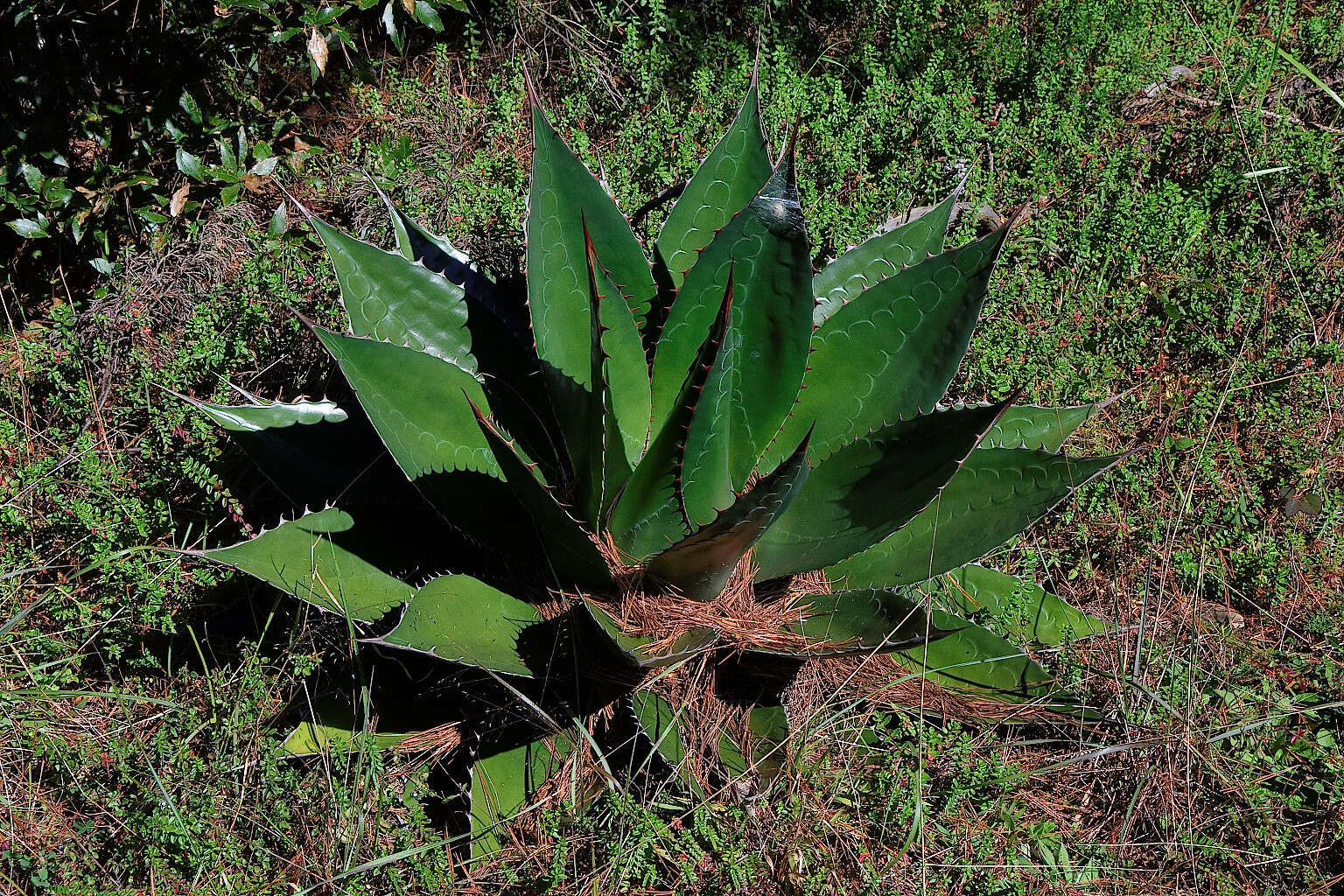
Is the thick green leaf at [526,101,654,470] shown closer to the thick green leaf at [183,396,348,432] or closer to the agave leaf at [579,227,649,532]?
the agave leaf at [579,227,649,532]

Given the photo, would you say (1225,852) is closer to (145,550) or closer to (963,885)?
(963,885)

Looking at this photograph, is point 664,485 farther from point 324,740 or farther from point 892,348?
point 324,740

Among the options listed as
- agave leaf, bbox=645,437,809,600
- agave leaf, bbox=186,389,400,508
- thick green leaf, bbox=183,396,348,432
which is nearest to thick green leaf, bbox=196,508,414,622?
agave leaf, bbox=186,389,400,508

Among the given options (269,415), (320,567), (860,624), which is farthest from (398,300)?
(860,624)

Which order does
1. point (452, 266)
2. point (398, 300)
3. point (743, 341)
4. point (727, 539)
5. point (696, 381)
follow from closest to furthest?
point (696, 381) → point (727, 539) → point (743, 341) → point (398, 300) → point (452, 266)

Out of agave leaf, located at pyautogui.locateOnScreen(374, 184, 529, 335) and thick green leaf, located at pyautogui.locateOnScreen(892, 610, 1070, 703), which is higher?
agave leaf, located at pyautogui.locateOnScreen(374, 184, 529, 335)

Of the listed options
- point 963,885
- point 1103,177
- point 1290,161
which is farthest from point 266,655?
point 1290,161

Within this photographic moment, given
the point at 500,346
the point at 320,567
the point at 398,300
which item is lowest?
the point at 320,567
